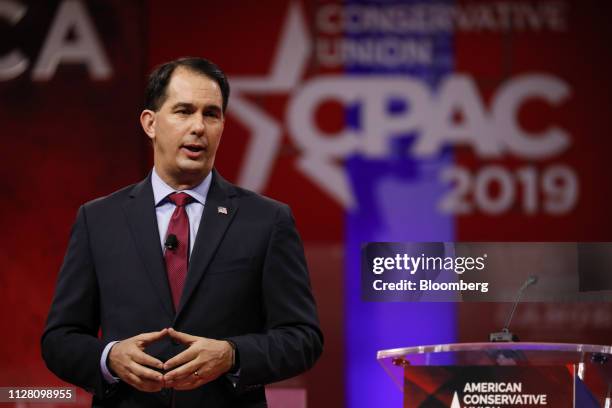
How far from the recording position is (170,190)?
253cm

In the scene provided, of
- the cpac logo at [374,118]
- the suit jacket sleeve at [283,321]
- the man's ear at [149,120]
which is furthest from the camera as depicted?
the cpac logo at [374,118]

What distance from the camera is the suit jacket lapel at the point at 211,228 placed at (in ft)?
7.65

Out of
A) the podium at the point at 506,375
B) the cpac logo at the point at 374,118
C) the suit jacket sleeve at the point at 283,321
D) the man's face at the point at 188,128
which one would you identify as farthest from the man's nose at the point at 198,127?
the cpac logo at the point at 374,118

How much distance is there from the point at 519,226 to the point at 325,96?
3.96ft

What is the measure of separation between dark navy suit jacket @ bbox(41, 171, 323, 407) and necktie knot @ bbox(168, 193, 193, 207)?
0.18ft

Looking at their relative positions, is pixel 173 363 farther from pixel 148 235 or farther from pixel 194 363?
pixel 148 235

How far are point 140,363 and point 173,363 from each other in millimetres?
80

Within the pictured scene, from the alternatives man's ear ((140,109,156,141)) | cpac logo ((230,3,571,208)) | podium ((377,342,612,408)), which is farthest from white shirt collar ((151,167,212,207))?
cpac logo ((230,3,571,208))

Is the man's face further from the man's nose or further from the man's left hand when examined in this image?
the man's left hand

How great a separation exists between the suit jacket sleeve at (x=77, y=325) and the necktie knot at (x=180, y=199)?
9.0 inches

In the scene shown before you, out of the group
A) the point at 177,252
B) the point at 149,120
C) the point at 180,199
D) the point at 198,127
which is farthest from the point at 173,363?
the point at 149,120

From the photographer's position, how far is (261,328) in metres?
2.45

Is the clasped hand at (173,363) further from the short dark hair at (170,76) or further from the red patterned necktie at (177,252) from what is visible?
the short dark hair at (170,76)

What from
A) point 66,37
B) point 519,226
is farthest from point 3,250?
point 519,226
